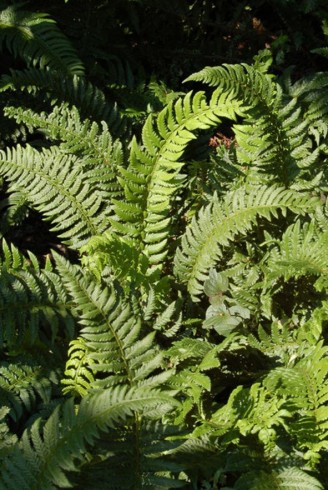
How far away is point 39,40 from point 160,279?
1643mm

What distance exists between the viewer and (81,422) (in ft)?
6.56

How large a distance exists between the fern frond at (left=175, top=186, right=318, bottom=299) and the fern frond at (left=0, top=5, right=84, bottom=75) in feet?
4.33

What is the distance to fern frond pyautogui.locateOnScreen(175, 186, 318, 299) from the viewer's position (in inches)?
110

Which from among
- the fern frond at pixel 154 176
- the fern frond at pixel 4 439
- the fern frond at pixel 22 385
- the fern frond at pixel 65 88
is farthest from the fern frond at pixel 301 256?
the fern frond at pixel 65 88

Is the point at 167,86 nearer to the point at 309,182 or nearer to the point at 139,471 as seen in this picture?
the point at 309,182

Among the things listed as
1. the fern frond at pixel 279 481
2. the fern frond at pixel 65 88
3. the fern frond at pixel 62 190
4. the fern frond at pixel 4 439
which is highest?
the fern frond at pixel 65 88

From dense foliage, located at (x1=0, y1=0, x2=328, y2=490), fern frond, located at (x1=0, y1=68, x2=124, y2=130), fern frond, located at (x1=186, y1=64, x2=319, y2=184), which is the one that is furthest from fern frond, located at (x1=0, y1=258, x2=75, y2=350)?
fern frond, located at (x1=0, y1=68, x2=124, y2=130)

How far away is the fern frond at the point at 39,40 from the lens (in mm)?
3684

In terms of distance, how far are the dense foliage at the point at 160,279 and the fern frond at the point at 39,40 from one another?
0.04ft

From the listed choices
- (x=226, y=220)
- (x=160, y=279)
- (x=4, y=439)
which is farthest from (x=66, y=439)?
(x=226, y=220)

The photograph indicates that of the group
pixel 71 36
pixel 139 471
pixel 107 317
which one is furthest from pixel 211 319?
pixel 71 36

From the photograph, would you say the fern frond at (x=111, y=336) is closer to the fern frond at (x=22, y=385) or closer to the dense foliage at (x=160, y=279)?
the dense foliage at (x=160, y=279)

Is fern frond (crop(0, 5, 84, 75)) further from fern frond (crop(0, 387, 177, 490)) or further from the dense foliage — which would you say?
fern frond (crop(0, 387, 177, 490))

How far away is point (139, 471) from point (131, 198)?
1264 mm
